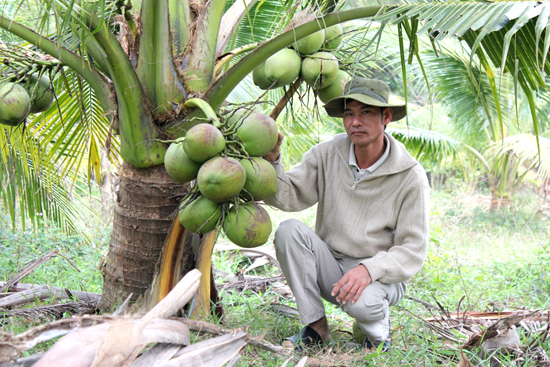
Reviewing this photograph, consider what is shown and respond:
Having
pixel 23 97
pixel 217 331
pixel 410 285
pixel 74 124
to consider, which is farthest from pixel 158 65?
→ pixel 410 285

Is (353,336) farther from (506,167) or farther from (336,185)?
(506,167)

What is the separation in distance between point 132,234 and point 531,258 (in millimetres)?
3783

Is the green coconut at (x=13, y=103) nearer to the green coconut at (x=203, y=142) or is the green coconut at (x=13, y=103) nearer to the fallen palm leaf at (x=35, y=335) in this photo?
the green coconut at (x=203, y=142)

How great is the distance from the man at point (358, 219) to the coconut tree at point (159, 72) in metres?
0.46

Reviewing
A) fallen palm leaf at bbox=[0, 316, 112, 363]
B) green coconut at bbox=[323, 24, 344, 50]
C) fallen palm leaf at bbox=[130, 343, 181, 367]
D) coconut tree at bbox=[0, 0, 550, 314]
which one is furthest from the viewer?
green coconut at bbox=[323, 24, 344, 50]

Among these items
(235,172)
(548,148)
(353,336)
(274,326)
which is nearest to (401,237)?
(353,336)

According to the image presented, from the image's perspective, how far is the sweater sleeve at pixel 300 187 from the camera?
270 centimetres

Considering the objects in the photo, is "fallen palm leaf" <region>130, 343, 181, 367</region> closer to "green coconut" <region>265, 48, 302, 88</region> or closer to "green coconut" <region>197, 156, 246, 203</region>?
"green coconut" <region>197, 156, 246, 203</region>

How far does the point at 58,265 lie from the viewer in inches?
158

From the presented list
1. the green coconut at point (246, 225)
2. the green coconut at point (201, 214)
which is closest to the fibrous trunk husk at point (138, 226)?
the green coconut at point (201, 214)

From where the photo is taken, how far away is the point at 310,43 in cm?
230

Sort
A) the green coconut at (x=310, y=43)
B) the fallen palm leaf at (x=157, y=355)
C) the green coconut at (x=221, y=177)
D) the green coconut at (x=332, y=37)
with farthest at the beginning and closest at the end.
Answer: the green coconut at (x=332, y=37) → the green coconut at (x=310, y=43) → the green coconut at (x=221, y=177) → the fallen palm leaf at (x=157, y=355)

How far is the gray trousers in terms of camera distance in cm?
248

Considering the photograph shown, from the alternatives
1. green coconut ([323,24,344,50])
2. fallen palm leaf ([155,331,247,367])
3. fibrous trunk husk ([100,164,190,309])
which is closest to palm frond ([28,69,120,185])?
fibrous trunk husk ([100,164,190,309])
